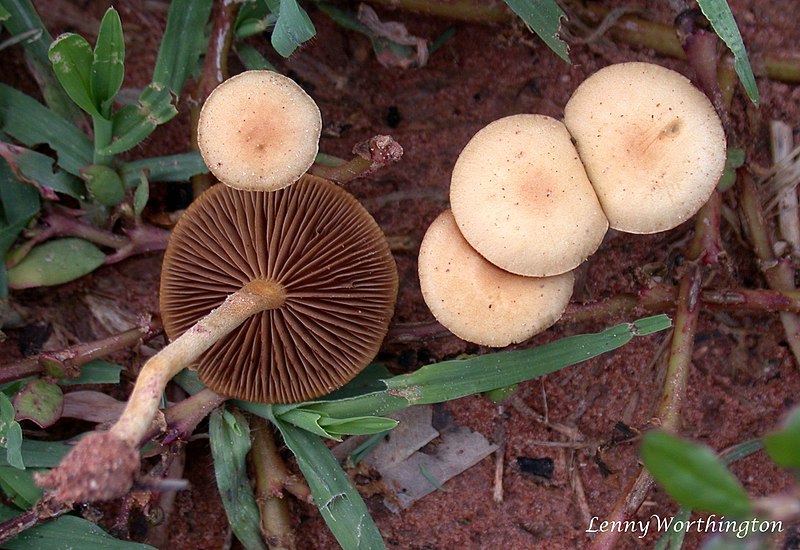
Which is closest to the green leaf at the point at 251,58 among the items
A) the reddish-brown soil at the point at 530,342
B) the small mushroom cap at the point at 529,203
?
the reddish-brown soil at the point at 530,342

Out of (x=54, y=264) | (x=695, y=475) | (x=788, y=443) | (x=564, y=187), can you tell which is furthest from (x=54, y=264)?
(x=788, y=443)

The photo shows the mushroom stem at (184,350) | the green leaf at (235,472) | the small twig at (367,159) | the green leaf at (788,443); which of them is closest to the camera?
the green leaf at (788,443)

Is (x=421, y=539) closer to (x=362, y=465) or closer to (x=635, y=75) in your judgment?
(x=362, y=465)

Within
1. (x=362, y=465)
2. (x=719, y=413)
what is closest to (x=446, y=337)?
(x=362, y=465)

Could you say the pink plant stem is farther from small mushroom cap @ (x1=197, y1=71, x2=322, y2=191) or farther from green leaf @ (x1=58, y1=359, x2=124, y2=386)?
small mushroom cap @ (x1=197, y1=71, x2=322, y2=191)

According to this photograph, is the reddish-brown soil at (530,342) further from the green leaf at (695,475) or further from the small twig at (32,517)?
the green leaf at (695,475)
